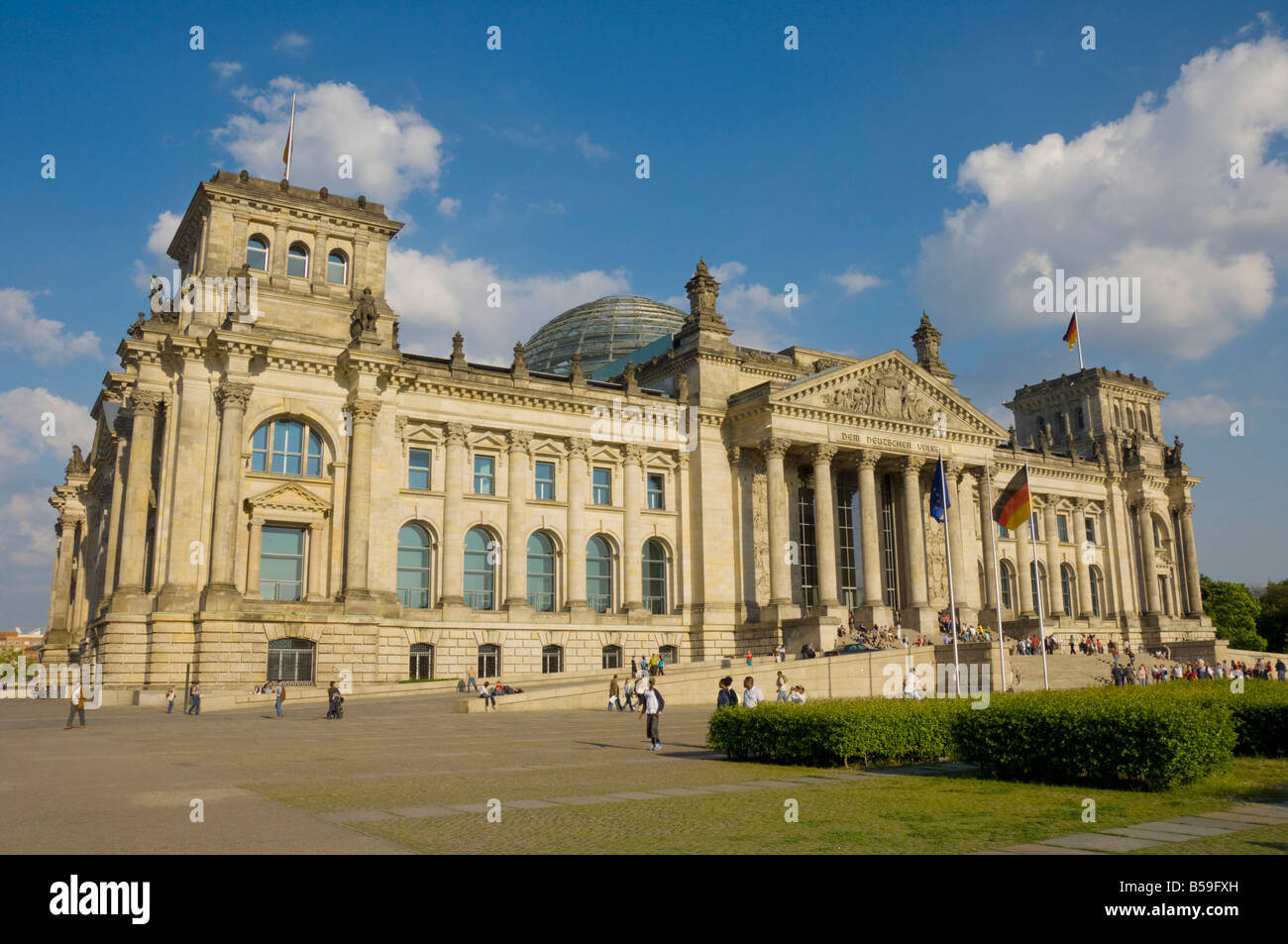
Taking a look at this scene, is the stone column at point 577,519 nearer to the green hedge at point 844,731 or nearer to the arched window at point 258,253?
the arched window at point 258,253

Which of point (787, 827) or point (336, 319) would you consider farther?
point (336, 319)

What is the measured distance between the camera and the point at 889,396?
6888 cm

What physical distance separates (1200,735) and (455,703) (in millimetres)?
29428

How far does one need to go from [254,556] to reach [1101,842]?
150 feet

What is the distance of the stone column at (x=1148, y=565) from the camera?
8806 cm

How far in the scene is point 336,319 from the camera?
55.1 m

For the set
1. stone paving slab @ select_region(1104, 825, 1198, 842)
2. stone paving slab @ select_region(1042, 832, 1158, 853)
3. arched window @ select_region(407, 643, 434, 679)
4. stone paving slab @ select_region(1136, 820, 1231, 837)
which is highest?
arched window @ select_region(407, 643, 434, 679)

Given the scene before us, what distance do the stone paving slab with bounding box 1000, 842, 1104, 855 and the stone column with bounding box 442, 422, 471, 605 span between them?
152 feet

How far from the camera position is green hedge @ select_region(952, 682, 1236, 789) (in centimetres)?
1642

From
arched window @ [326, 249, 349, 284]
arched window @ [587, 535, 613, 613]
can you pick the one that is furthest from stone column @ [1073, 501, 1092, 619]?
arched window @ [326, 249, 349, 284]

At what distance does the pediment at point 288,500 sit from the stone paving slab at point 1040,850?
45.3 m

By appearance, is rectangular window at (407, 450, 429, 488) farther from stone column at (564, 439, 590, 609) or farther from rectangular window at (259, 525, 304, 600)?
stone column at (564, 439, 590, 609)
